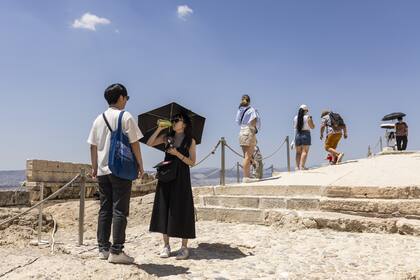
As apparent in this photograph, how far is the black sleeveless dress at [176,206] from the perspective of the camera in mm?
4582

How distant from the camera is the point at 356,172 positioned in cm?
827

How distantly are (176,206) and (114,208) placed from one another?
0.79 meters

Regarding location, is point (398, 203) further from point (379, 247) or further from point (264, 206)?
point (264, 206)

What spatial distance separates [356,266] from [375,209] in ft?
6.48

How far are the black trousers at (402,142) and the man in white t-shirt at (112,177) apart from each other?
503 inches

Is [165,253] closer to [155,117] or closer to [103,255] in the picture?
[103,255]

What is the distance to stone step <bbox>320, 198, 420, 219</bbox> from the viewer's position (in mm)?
5934

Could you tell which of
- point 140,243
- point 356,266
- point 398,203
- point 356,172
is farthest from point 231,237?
point 356,172

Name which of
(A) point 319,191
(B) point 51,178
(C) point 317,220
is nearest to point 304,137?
(A) point 319,191

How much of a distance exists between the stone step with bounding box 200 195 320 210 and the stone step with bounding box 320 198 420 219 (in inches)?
9.8

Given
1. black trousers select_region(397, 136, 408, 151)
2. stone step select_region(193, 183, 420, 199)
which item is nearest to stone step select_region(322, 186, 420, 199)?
stone step select_region(193, 183, 420, 199)

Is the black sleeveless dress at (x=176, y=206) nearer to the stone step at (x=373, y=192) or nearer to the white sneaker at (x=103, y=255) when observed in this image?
the white sneaker at (x=103, y=255)

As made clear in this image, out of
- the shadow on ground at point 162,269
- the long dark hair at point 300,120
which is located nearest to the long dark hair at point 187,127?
the shadow on ground at point 162,269

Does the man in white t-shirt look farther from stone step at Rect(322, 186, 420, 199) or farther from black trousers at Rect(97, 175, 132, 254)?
stone step at Rect(322, 186, 420, 199)
